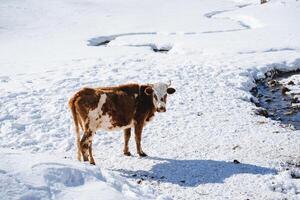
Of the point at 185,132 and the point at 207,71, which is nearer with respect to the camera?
the point at 185,132

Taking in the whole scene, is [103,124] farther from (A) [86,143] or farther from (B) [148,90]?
(B) [148,90]

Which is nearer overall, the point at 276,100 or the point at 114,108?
the point at 114,108

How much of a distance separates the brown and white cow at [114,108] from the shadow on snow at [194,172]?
95 cm

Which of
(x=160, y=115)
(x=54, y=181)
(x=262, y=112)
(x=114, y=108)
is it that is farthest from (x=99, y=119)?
(x=262, y=112)

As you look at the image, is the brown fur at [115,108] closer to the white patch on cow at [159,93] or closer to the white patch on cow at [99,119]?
the white patch on cow at [99,119]

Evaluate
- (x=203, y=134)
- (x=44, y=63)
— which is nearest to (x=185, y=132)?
(x=203, y=134)

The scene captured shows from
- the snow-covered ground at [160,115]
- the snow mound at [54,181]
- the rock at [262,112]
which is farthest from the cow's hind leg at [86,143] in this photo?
the rock at [262,112]

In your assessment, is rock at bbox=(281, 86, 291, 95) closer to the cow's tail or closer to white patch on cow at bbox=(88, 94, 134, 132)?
white patch on cow at bbox=(88, 94, 134, 132)

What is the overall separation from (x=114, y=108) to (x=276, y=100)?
24.7 feet

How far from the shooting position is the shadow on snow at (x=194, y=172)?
9164mm

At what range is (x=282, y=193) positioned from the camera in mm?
8469

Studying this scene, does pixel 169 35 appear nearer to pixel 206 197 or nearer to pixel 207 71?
pixel 207 71

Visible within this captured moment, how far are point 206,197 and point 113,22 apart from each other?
2801 cm

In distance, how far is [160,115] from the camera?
531 inches
